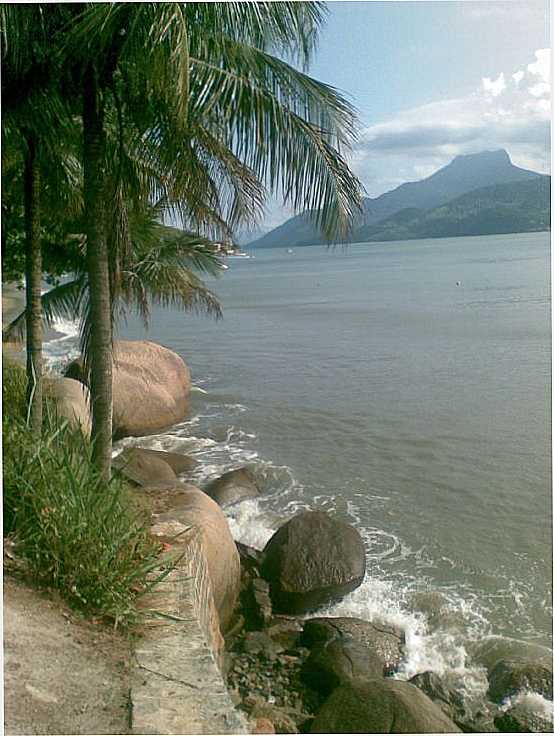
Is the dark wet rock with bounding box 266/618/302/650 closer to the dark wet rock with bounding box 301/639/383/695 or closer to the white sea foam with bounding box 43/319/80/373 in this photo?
the dark wet rock with bounding box 301/639/383/695

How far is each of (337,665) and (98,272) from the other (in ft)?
11.6

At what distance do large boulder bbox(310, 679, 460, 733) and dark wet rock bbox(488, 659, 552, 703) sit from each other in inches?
45.6

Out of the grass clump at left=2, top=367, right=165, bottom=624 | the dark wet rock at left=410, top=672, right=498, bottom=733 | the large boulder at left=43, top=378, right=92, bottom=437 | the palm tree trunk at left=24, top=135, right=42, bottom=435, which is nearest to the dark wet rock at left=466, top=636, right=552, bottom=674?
the dark wet rock at left=410, top=672, right=498, bottom=733

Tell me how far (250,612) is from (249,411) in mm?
8210

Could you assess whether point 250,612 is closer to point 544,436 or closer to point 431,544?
point 431,544

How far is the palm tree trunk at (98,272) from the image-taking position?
17.4 feet

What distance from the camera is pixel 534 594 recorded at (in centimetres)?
750

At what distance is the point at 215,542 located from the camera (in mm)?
6105

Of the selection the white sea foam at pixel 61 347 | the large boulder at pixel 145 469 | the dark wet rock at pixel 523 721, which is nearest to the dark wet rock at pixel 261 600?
the dark wet rock at pixel 523 721

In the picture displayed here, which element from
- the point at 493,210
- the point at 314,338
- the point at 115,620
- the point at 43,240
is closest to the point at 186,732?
the point at 115,620

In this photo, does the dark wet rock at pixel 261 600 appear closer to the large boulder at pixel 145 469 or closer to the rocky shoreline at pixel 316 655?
the rocky shoreline at pixel 316 655

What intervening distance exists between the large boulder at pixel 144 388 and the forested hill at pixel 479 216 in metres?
4.97

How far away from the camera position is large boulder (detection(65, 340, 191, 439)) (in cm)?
1323

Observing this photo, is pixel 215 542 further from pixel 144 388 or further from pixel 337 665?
pixel 144 388
